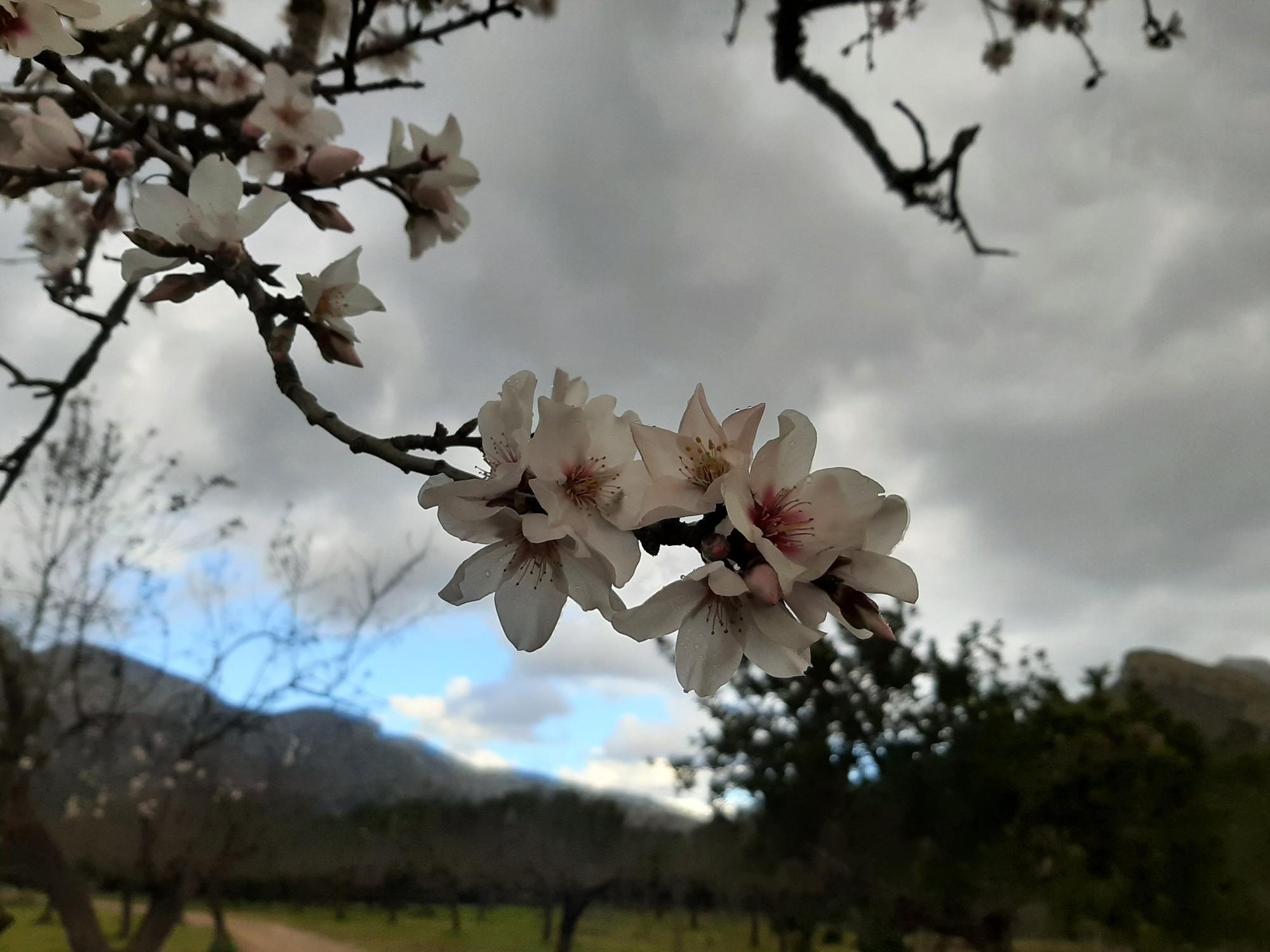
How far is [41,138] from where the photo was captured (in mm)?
501

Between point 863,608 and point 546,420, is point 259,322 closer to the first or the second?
point 546,420

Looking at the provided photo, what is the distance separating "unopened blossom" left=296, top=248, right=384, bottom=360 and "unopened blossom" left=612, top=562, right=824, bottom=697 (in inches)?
8.9

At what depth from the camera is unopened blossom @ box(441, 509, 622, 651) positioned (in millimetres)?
299

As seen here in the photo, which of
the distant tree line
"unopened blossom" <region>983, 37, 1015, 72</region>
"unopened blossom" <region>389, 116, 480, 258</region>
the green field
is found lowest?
the green field

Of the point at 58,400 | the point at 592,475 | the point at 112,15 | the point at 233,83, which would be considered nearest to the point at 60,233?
the point at 233,83

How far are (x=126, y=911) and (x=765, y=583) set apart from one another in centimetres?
249

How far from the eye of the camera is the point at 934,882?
193 cm

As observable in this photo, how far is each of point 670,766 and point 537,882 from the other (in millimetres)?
493

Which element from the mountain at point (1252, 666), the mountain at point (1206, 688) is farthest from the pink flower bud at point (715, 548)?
the mountain at point (1252, 666)

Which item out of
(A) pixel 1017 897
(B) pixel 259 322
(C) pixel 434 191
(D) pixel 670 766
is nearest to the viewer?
(B) pixel 259 322

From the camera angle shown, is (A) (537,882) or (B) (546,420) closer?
(B) (546,420)

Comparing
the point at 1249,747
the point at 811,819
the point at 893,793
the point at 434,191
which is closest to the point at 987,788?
the point at 893,793

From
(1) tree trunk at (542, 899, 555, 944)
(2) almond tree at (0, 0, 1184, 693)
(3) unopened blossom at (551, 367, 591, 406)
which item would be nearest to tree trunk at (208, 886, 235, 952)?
(1) tree trunk at (542, 899, 555, 944)

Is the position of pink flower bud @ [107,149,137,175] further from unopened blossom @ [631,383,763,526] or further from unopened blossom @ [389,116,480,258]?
unopened blossom @ [631,383,763,526]
